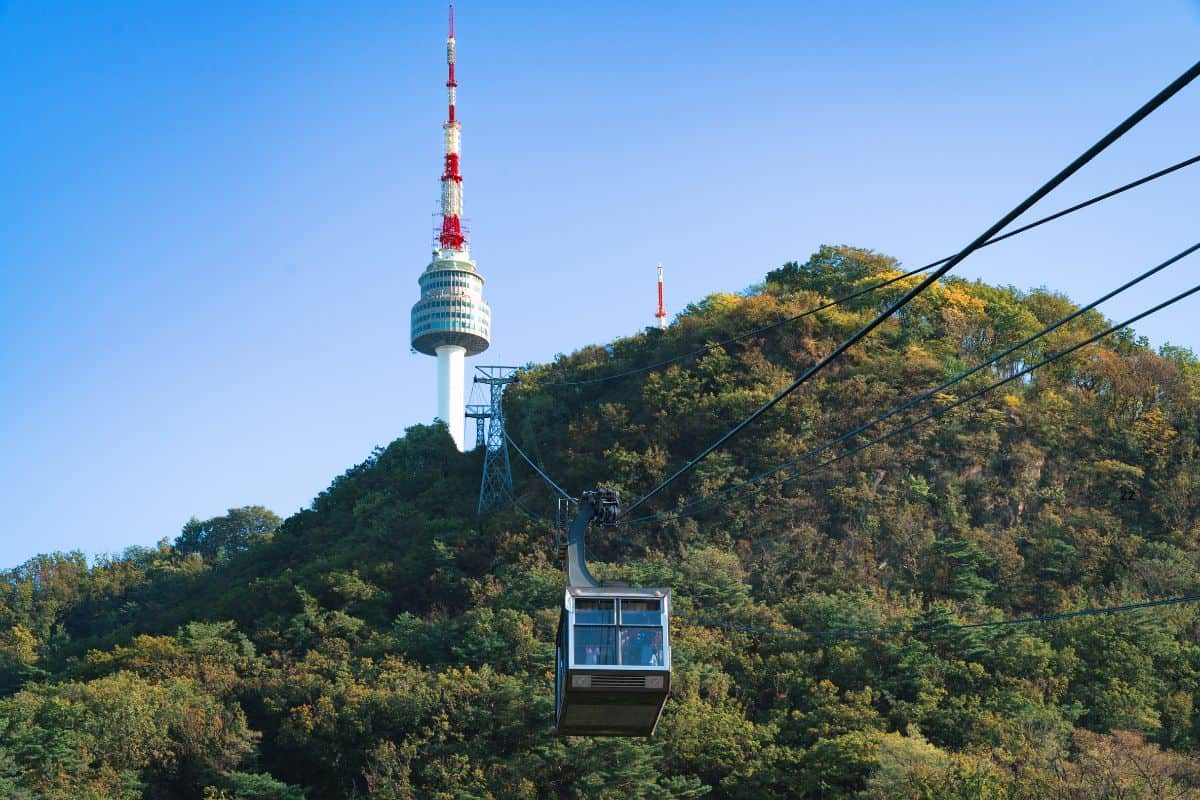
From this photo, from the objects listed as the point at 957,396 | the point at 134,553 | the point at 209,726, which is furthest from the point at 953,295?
the point at 134,553

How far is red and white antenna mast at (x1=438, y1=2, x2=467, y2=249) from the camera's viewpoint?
78312mm

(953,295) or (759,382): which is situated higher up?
(953,295)

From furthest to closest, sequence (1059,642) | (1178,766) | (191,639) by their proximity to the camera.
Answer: (191,639), (1059,642), (1178,766)

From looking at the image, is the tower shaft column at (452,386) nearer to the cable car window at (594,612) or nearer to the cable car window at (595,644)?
the cable car window at (594,612)

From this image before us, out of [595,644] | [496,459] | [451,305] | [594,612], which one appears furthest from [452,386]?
[595,644]

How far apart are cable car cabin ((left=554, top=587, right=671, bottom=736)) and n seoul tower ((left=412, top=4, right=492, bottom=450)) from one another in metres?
60.1

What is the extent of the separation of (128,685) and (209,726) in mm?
4053

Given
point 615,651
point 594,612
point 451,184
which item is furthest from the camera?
point 451,184

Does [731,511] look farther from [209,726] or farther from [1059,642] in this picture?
[209,726]

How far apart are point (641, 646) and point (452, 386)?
62299 millimetres

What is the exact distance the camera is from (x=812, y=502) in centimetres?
4375

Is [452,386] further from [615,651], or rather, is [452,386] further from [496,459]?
[615,651]

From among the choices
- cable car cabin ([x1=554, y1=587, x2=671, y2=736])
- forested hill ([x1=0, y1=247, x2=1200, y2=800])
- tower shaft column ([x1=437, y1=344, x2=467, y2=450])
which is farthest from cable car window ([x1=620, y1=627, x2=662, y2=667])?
tower shaft column ([x1=437, y1=344, x2=467, y2=450])

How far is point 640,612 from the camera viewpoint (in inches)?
718
